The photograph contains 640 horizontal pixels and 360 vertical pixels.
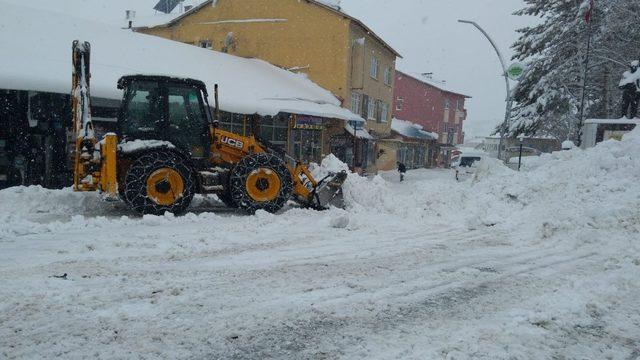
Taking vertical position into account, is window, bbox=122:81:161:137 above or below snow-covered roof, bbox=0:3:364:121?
below

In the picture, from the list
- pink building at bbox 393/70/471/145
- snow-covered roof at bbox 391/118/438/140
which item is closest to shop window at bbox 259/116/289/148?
snow-covered roof at bbox 391/118/438/140

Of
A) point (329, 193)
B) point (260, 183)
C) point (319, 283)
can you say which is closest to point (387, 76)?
point (329, 193)

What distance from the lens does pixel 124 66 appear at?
1387 cm

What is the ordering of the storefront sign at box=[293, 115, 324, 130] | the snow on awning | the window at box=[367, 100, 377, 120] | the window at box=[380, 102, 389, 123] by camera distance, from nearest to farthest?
the storefront sign at box=[293, 115, 324, 130]
the snow on awning
the window at box=[367, 100, 377, 120]
the window at box=[380, 102, 389, 123]

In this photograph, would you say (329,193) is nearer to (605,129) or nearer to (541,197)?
(541,197)

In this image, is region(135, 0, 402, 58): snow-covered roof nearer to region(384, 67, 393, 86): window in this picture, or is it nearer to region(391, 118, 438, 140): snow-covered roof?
region(384, 67, 393, 86): window

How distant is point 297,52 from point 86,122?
58.4 feet

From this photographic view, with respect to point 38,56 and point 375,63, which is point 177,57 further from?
point 375,63

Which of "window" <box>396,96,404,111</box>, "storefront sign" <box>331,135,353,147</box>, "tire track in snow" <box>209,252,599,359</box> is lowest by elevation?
"tire track in snow" <box>209,252,599,359</box>

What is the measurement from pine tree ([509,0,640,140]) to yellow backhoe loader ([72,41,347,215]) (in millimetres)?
19330

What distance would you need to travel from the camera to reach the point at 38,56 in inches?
469

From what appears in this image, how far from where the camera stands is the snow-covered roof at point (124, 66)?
11031 millimetres

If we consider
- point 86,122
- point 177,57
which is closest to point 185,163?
point 86,122

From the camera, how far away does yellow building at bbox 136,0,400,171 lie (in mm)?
22938
